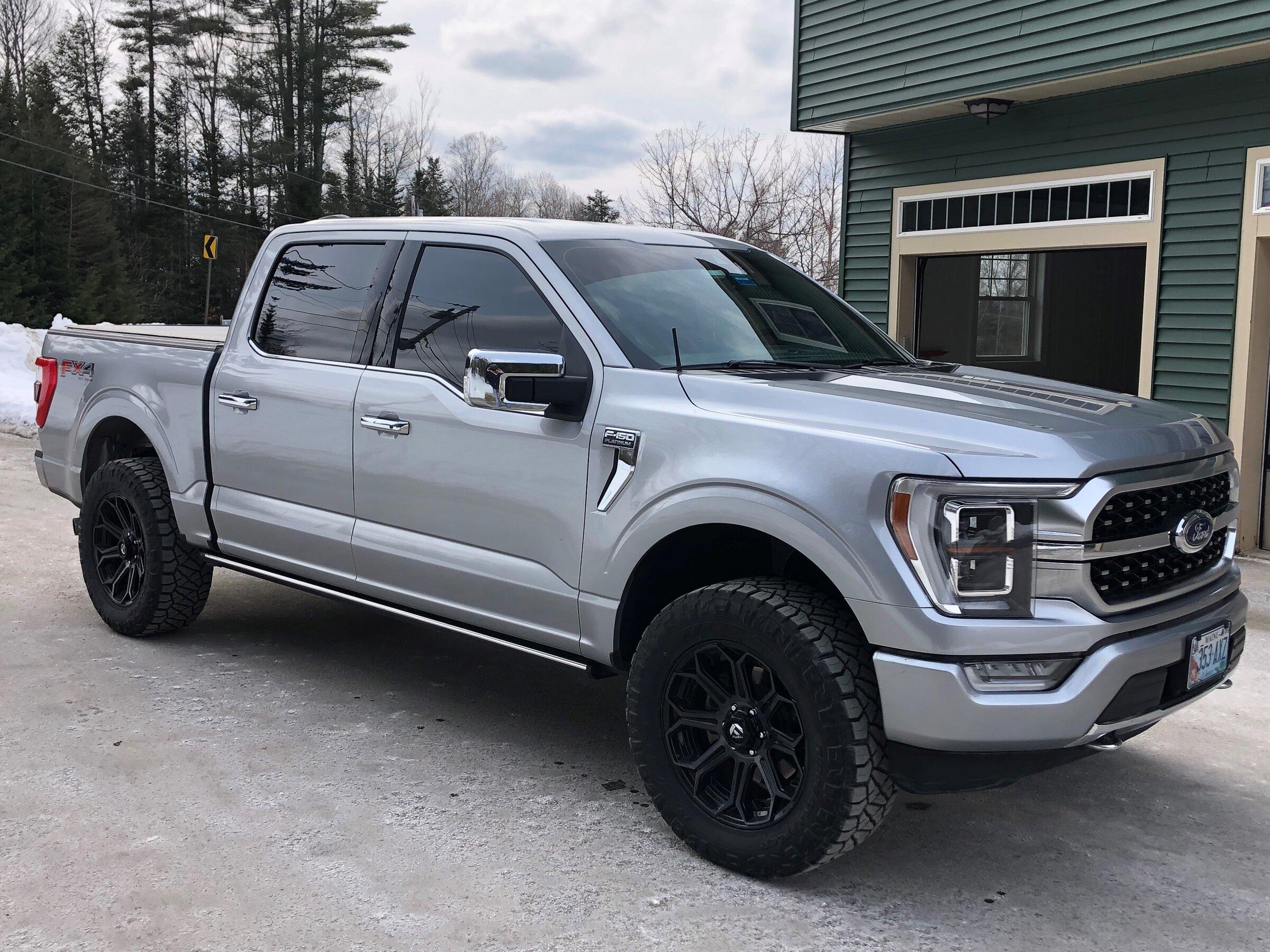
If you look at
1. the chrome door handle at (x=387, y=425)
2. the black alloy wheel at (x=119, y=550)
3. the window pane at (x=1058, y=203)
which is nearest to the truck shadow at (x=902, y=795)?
the black alloy wheel at (x=119, y=550)

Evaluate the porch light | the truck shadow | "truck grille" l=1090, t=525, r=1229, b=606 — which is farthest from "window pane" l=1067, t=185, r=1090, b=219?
"truck grille" l=1090, t=525, r=1229, b=606

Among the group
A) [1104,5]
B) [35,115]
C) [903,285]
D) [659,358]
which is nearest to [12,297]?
[35,115]

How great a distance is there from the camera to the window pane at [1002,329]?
51.0ft

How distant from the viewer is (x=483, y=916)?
10.8ft

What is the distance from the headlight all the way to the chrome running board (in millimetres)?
1400

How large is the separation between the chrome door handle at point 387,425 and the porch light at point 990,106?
7.22 m

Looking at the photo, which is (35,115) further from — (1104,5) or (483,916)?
(483,916)

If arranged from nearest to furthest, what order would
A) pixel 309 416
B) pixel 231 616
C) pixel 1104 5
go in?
1. pixel 309 416
2. pixel 231 616
3. pixel 1104 5

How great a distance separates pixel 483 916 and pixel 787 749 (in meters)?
0.96

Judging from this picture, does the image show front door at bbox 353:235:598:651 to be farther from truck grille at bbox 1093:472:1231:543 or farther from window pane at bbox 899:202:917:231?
window pane at bbox 899:202:917:231

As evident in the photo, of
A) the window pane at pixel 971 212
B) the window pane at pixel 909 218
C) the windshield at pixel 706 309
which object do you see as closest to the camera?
the windshield at pixel 706 309

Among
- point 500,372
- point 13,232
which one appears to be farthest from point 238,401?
point 13,232

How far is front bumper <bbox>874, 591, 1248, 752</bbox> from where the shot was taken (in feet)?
10.1

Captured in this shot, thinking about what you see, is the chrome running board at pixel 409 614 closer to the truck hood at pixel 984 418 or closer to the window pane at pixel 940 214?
the truck hood at pixel 984 418
